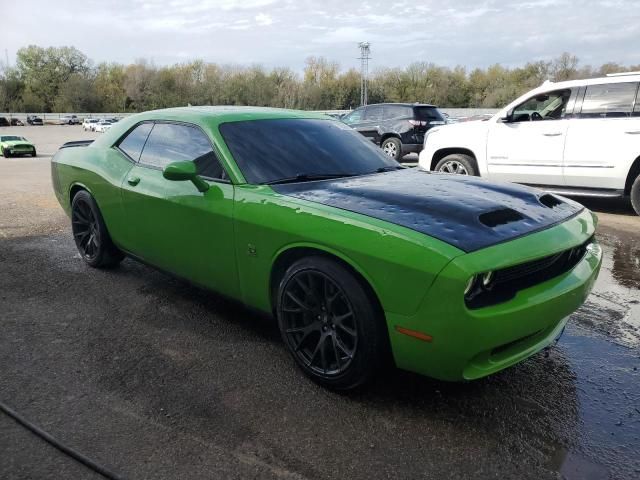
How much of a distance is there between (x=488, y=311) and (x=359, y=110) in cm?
1404

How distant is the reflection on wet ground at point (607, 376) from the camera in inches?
90.0

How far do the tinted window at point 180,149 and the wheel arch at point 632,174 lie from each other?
18.9 ft

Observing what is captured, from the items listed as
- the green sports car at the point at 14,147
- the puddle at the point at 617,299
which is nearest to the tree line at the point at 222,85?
the green sports car at the point at 14,147

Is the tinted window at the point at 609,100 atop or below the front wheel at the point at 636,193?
atop

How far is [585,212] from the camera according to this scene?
127 inches

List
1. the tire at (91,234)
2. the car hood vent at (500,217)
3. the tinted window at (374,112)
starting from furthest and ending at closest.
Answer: the tinted window at (374,112), the tire at (91,234), the car hood vent at (500,217)

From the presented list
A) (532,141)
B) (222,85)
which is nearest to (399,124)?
(532,141)

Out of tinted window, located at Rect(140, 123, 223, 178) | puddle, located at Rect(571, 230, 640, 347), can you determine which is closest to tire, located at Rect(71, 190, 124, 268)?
tinted window, located at Rect(140, 123, 223, 178)

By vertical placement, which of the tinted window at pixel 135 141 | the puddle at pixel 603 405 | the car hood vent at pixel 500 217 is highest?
the tinted window at pixel 135 141

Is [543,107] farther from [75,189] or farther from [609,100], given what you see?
[75,189]

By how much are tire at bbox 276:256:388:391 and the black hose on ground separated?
1090 mm

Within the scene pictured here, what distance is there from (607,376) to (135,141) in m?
3.67

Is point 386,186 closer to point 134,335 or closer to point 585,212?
point 585,212

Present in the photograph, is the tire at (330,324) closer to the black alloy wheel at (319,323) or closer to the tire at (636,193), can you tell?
the black alloy wheel at (319,323)
